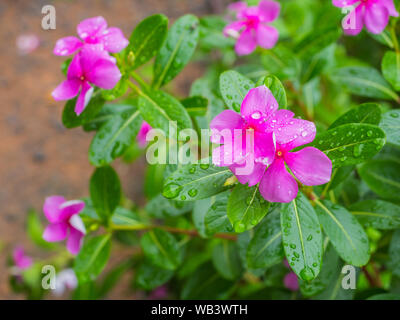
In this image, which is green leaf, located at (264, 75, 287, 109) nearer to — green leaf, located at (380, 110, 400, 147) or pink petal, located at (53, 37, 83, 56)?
green leaf, located at (380, 110, 400, 147)

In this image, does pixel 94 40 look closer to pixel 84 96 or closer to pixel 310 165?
pixel 84 96

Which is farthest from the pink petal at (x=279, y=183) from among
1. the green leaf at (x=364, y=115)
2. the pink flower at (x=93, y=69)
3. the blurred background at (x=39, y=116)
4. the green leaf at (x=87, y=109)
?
the blurred background at (x=39, y=116)

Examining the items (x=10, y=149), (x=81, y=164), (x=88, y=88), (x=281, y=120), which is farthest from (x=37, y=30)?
(x=281, y=120)

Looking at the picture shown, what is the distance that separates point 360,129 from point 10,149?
2.29m

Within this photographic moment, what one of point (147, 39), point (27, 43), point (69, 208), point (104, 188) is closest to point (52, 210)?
point (69, 208)

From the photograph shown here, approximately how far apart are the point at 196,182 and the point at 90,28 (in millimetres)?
445

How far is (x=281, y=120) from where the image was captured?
2.29 ft

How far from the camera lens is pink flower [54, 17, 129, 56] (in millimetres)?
879

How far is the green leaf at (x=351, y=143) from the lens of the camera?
0.73m

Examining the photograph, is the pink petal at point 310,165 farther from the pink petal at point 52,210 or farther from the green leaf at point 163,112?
the pink petal at point 52,210

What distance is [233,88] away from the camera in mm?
825

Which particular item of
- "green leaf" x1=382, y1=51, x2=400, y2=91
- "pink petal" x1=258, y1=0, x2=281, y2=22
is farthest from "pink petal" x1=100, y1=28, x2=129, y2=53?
"green leaf" x1=382, y1=51, x2=400, y2=91

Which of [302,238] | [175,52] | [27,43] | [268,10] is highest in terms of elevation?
[27,43]
